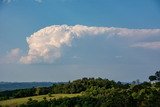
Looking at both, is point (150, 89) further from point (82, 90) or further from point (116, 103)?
point (82, 90)

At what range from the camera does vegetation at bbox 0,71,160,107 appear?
93.9 m

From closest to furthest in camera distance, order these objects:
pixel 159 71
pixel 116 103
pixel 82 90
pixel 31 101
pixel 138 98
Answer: pixel 116 103 < pixel 138 98 < pixel 31 101 < pixel 82 90 < pixel 159 71

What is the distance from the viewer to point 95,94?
115812 mm

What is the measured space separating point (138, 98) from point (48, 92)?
3219 cm

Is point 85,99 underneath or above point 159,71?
underneath

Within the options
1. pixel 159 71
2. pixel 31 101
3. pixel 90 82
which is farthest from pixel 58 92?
pixel 159 71

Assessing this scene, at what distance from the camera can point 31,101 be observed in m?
103

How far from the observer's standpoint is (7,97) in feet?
374

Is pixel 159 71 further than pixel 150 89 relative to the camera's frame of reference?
Yes

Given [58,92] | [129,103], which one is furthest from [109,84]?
[129,103]

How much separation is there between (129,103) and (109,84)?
3386 centimetres

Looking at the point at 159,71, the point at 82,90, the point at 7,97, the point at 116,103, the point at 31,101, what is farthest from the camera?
the point at 159,71

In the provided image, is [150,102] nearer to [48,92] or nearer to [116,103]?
[116,103]

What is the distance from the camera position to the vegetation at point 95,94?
308ft
